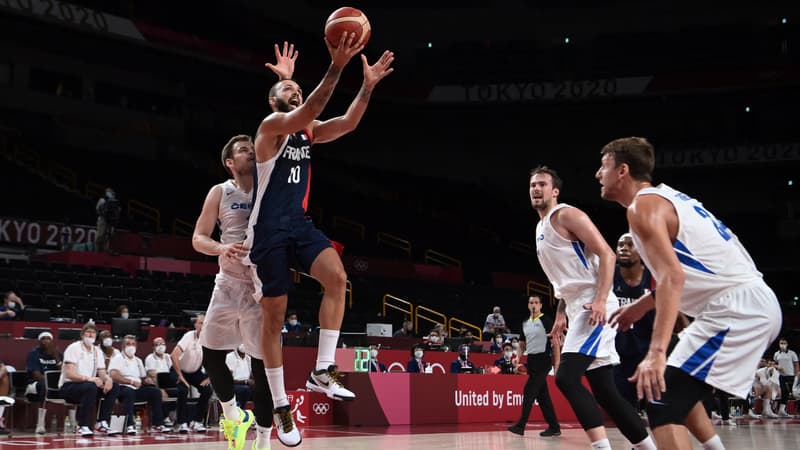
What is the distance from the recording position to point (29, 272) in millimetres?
18750

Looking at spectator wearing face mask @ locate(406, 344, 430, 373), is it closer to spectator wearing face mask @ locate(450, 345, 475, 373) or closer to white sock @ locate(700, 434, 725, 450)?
spectator wearing face mask @ locate(450, 345, 475, 373)

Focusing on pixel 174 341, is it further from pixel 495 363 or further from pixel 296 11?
pixel 296 11

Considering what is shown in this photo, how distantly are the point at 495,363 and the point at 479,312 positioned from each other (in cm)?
916

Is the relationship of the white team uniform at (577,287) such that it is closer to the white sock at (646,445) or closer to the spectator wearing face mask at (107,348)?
the white sock at (646,445)

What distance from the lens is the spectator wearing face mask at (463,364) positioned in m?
16.6

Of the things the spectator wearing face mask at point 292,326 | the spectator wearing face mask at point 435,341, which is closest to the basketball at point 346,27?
the spectator wearing face mask at point 292,326

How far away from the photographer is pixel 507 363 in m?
17.5

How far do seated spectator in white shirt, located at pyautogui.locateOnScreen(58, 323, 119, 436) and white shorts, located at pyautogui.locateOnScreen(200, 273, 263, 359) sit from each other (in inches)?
234

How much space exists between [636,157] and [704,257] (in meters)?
0.65

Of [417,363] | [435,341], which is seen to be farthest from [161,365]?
[435,341]

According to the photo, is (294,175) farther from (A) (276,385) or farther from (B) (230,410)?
(B) (230,410)

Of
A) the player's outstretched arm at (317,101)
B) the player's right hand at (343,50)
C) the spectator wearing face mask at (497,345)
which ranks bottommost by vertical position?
the spectator wearing face mask at (497,345)

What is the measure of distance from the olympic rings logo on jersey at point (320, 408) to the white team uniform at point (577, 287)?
7633 mm

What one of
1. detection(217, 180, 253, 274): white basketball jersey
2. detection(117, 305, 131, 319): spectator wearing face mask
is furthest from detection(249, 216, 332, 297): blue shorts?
detection(117, 305, 131, 319): spectator wearing face mask
